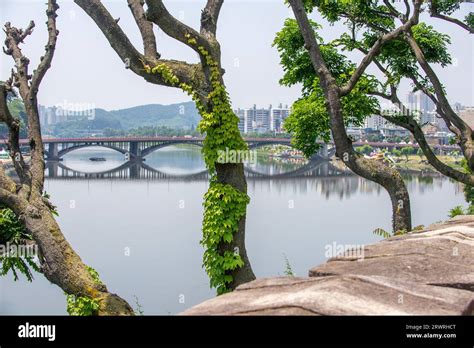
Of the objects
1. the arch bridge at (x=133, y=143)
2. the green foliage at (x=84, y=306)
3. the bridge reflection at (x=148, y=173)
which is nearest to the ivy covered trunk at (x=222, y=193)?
A: the green foliage at (x=84, y=306)

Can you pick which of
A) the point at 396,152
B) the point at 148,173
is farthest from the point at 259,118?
the point at 148,173

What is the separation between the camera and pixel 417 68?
15.1 m

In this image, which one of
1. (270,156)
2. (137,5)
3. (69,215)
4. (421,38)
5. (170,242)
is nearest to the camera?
(137,5)

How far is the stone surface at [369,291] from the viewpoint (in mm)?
3495

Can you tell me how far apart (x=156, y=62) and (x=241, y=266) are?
9.29 feet

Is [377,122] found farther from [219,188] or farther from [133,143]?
[219,188]

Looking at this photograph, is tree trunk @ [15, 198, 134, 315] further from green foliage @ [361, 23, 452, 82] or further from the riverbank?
the riverbank

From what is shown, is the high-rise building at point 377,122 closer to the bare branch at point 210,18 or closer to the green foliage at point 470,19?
the green foliage at point 470,19

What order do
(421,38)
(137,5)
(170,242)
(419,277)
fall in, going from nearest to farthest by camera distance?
1. (419,277)
2. (137,5)
3. (421,38)
4. (170,242)

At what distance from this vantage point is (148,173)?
2388 inches

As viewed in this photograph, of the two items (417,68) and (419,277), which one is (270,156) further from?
(419,277)

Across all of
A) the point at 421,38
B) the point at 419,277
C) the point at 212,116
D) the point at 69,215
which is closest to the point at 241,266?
the point at 212,116

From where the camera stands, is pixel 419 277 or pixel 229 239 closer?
pixel 419 277

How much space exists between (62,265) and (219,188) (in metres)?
2.18
